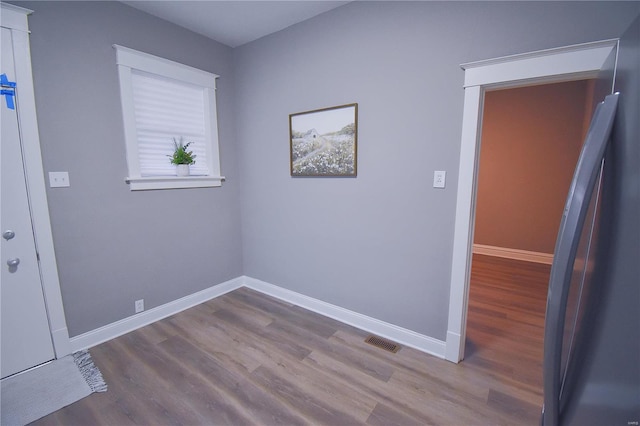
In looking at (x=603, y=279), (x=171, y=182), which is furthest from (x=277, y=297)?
(x=603, y=279)

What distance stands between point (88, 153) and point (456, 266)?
290cm

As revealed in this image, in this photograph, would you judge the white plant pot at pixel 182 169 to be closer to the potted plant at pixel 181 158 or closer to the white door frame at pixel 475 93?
the potted plant at pixel 181 158

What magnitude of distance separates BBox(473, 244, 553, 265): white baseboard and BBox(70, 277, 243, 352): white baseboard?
412 cm

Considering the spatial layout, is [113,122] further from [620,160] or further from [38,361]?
[620,160]

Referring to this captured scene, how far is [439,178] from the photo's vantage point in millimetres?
2004

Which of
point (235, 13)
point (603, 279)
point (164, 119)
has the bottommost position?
point (603, 279)

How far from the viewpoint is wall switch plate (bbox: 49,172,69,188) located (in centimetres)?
199

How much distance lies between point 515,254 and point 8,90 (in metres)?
6.04

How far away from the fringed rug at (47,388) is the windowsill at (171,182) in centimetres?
140

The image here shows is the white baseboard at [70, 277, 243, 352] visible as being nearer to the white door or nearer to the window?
the white door

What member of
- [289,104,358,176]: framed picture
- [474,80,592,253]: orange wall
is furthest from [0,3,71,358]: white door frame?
[474,80,592,253]: orange wall

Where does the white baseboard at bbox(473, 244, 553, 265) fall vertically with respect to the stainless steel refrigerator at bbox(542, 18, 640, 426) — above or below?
below

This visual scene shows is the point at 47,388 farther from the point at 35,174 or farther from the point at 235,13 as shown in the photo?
the point at 235,13

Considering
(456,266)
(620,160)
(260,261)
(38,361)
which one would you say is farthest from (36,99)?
(456,266)
